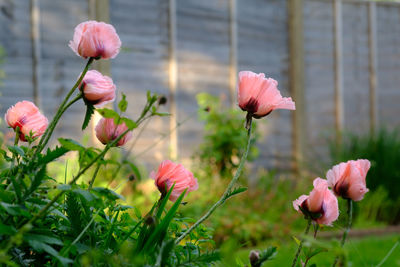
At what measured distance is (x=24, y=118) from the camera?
718 millimetres

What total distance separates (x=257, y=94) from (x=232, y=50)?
3880 millimetres

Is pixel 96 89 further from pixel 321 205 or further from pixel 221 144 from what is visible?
pixel 221 144

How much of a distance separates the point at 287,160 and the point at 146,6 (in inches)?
78.4

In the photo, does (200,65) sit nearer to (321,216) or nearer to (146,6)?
(146,6)

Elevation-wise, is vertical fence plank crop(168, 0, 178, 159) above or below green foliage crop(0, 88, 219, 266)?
above

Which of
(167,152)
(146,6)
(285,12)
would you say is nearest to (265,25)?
(285,12)

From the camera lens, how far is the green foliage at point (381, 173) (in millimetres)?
3965

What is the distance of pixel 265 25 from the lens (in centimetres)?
472

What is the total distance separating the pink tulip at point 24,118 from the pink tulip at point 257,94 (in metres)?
0.32

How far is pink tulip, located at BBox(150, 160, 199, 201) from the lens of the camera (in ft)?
2.17

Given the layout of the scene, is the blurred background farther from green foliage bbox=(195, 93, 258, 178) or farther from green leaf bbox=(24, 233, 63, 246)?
green leaf bbox=(24, 233, 63, 246)

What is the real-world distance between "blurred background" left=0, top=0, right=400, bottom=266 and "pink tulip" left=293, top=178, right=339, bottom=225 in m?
2.12

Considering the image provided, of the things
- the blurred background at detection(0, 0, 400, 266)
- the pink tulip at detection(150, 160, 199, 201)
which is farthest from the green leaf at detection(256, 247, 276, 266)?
the blurred background at detection(0, 0, 400, 266)

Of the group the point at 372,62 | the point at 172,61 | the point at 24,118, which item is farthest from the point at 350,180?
the point at 372,62
